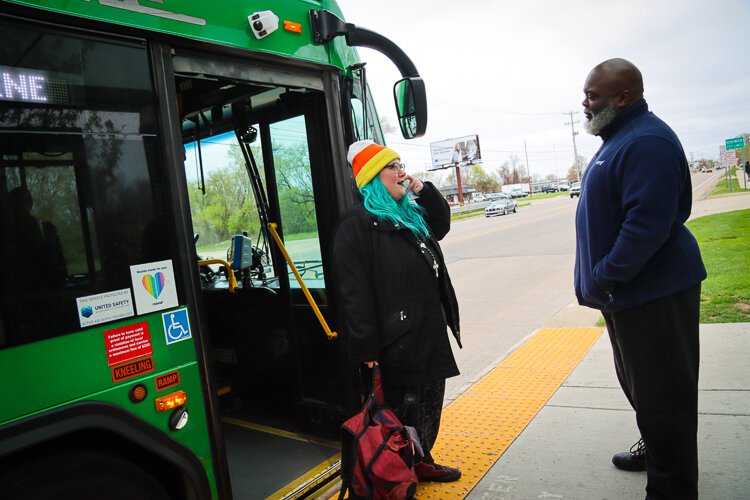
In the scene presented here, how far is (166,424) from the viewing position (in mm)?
2133

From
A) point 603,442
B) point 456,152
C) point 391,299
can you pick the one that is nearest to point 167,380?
point 391,299

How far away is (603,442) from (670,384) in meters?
1.16

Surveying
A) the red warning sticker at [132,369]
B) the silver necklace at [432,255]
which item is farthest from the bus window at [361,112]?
the red warning sticker at [132,369]

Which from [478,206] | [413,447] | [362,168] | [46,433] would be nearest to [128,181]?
[46,433]

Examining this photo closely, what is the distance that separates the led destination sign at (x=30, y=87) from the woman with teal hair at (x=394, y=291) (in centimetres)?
136

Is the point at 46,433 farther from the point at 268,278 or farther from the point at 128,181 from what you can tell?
the point at 268,278

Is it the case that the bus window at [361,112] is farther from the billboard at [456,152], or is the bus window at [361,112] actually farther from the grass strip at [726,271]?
the billboard at [456,152]

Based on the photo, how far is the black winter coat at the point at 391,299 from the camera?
2.74 metres

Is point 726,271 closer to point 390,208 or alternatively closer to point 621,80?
point 621,80

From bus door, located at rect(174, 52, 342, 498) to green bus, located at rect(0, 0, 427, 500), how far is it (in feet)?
0.13

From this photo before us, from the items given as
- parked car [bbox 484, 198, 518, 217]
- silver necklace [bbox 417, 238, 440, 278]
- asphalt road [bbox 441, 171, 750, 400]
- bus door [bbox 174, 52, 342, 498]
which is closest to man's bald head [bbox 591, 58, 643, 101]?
silver necklace [bbox 417, 238, 440, 278]

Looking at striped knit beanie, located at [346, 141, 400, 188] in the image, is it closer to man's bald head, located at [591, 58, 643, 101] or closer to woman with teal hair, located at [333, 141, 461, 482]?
woman with teal hair, located at [333, 141, 461, 482]

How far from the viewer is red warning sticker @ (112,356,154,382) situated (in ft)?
6.51

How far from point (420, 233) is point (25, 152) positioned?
183 centimetres
